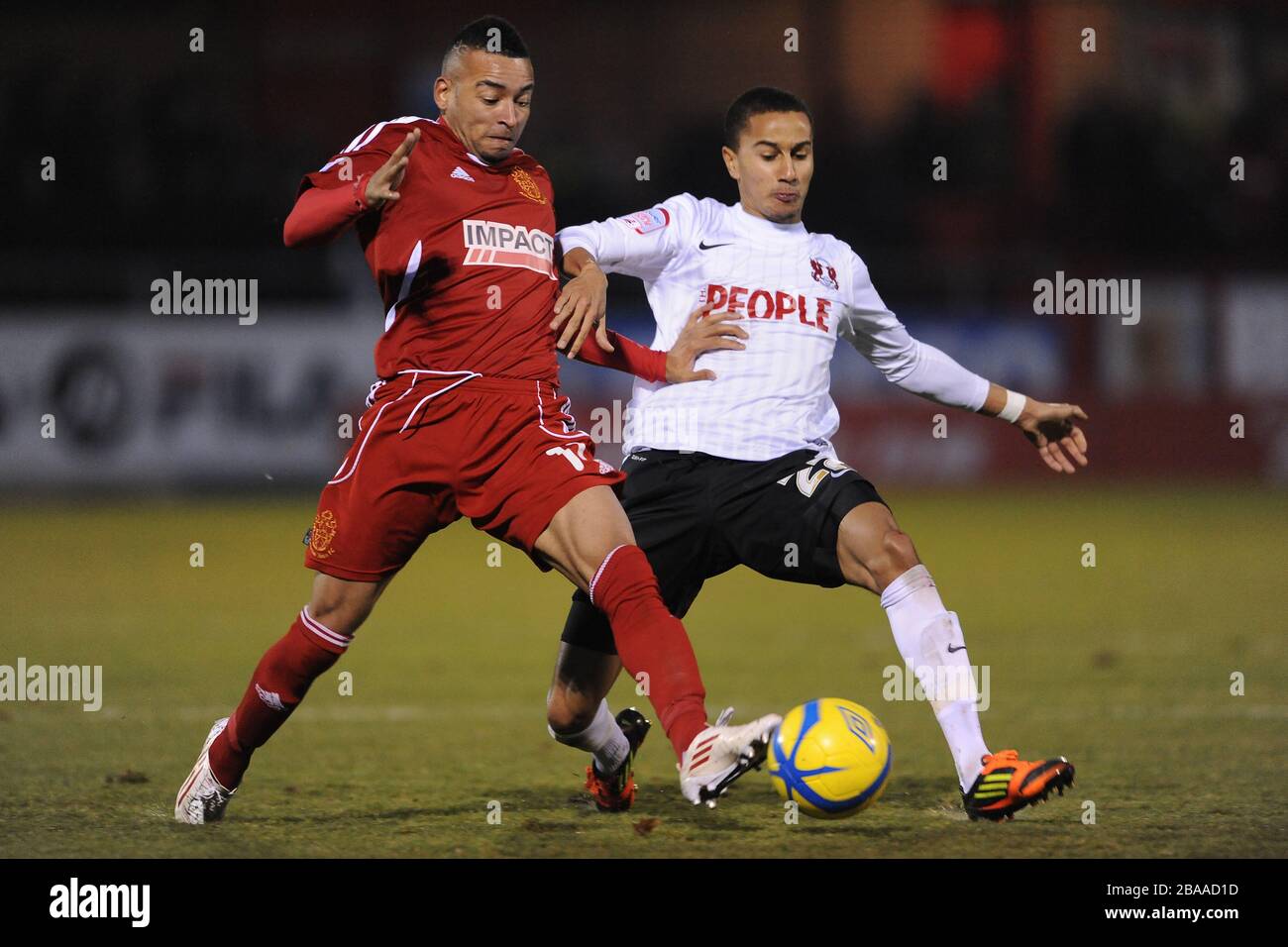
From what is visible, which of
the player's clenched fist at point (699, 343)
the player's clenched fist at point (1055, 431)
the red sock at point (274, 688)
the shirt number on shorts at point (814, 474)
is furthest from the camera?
the player's clenched fist at point (1055, 431)

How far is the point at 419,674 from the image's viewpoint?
27.5 ft

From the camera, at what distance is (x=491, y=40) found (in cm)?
496

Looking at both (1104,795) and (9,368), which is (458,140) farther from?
(9,368)

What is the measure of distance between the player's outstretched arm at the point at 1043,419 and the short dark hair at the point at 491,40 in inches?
78.7

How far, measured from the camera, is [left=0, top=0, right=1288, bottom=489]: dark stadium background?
16.9 metres

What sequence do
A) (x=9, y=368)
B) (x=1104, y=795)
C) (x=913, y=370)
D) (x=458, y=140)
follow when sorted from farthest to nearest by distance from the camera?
(x=9, y=368), (x=913, y=370), (x=1104, y=795), (x=458, y=140)

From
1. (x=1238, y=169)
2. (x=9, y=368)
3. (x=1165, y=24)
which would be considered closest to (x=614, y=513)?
(x=9, y=368)

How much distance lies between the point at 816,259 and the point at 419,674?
363cm

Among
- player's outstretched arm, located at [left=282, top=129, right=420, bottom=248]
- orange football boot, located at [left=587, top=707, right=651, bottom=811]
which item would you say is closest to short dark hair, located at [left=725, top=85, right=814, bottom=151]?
player's outstretched arm, located at [left=282, top=129, right=420, bottom=248]

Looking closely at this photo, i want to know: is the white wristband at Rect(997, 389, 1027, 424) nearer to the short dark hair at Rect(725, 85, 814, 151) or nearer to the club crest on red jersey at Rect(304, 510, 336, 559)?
the short dark hair at Rect(725, 85, 814, 151)

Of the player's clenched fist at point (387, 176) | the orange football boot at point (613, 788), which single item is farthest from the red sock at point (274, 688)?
the player's clenched fist at point (387, 176)

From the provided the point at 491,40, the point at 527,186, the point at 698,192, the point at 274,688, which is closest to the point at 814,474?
the point at 527,186

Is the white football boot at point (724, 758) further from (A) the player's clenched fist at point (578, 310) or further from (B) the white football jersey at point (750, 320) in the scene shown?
(B) the white football jersey at point (750, 320)

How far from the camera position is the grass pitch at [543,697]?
4.93 meters
